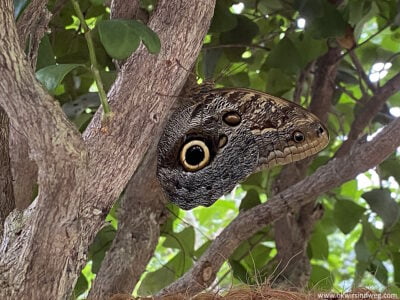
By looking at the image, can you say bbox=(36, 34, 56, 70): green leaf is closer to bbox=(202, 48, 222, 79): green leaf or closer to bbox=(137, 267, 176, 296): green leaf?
bbox=(202, 48, 222, 79): green leaf

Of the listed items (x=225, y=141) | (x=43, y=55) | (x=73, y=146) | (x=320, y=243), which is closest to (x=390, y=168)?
(x=320, y=243)

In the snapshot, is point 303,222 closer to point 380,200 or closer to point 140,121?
point 380,200

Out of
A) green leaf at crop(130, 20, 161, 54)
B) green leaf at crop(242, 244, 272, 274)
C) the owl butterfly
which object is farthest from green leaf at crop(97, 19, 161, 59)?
green leaf at crop(242, 244, 272, 274)

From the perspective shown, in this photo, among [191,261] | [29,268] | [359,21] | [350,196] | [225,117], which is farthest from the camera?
[350,196]

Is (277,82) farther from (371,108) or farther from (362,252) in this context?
(362,252)

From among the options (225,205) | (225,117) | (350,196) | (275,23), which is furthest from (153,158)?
(225,205)

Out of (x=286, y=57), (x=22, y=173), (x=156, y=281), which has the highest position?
(x=286, y=57)

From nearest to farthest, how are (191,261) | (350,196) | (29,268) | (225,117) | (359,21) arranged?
(29,268) → (225,117) → (359,21) → (191,261) → (350,196)
